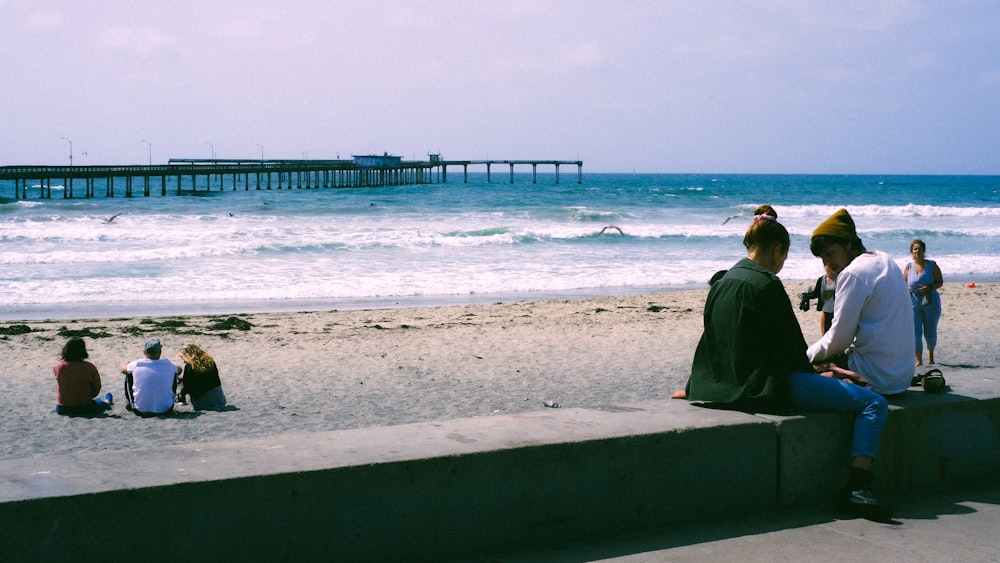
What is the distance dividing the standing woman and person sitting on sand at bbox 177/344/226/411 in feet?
20.7

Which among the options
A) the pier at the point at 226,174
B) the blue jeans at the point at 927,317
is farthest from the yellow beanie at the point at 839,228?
the pier at the point at 226,174

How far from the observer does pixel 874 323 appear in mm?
4109

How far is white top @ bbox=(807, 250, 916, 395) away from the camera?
406 centimetres

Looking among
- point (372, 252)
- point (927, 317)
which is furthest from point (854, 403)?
point (372, 252)

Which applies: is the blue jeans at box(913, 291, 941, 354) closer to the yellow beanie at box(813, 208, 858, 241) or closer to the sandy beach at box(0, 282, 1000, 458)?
the sandy beach at box(0, 282, 1000, 458)

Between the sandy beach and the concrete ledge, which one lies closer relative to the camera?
the concrete ledge

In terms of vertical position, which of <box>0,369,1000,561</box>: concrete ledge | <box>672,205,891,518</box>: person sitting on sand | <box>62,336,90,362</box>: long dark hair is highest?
<box>672,205,891,518</box>: person sitting on sand

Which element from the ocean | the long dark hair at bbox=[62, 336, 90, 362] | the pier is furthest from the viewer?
the pier

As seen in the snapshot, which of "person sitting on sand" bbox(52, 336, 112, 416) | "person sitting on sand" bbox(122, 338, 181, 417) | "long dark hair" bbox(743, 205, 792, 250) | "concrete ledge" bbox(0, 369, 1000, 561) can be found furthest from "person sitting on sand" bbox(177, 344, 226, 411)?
"long dark hair" bbox(743, 205, 792, 250)

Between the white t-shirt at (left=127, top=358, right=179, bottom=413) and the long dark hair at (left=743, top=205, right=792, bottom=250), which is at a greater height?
the long dark hair at (left=743, top=205, right=792, bottom=250)

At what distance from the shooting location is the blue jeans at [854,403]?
3873 mm

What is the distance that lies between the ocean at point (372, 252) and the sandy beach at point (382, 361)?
2.61 metres

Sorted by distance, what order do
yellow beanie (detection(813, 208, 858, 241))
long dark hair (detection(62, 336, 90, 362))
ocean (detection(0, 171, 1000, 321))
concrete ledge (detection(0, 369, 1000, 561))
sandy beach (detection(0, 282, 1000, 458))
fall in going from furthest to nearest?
ocean (detection(0, 171, 1000, 321)) < long dark hair (detection(62, 336, 90, 362)) < sandy beach (detection(0, 282, 1000, 458)) < yellow beanie (detection(813, 208, 858, 241)) < concrete ledge (detection(0, 369, 1000, 561))

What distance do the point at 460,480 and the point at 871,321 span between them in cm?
198
